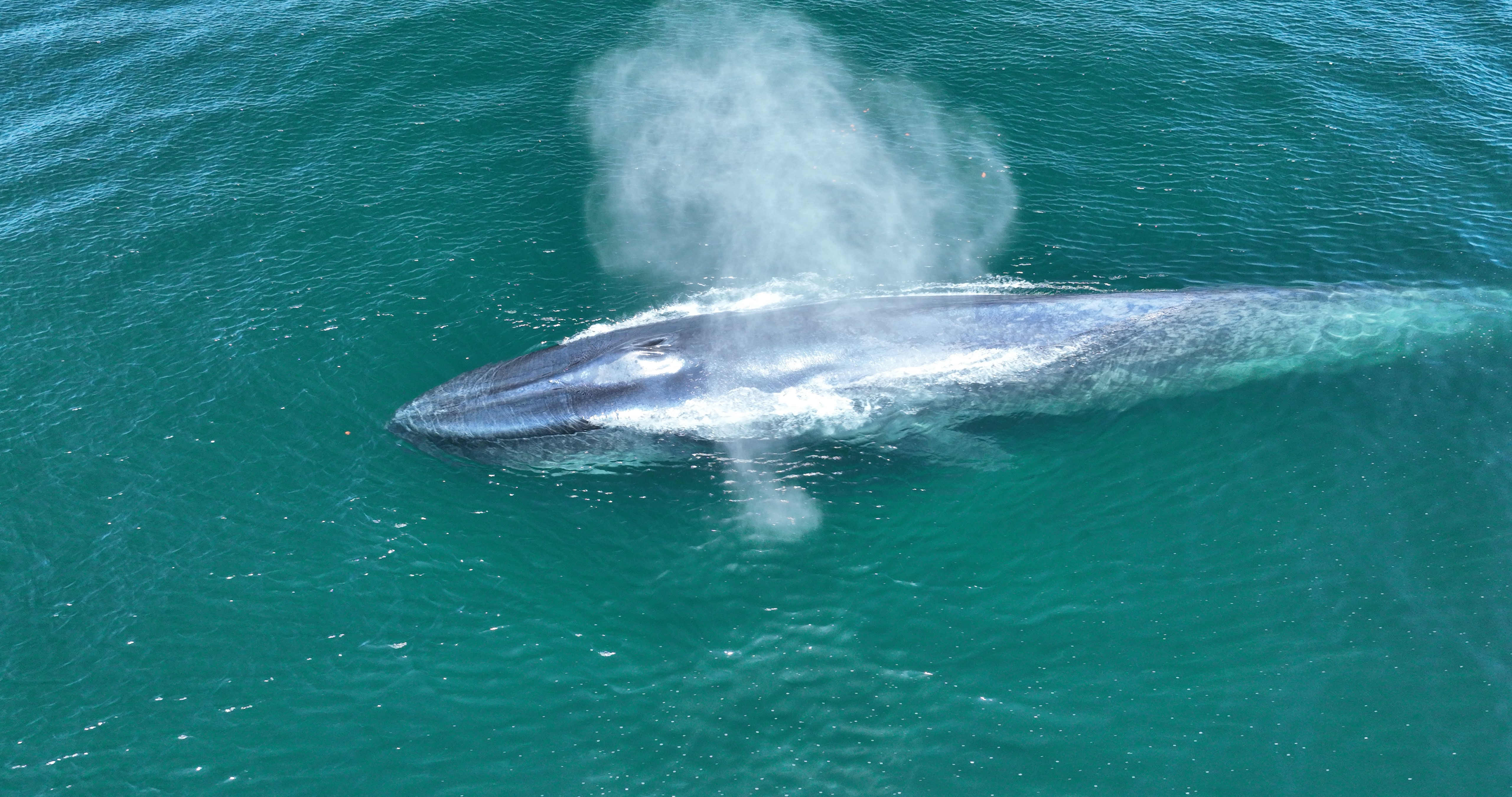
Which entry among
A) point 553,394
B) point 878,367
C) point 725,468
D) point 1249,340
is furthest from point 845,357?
point 1249,340

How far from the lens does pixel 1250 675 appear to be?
34.4 m

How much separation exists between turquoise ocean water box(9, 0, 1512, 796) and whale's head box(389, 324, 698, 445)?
6.82 ft

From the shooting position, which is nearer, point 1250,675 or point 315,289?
point 1250,675

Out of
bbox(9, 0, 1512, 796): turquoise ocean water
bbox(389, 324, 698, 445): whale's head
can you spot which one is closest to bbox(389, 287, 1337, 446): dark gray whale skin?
bbox(389, 324, 698, 445): whale's head

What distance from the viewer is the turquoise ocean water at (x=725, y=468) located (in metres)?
33.7

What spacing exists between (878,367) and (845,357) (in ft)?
5.88

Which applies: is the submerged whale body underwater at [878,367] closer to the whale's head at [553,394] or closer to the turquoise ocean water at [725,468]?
the whale's head at [553,394]

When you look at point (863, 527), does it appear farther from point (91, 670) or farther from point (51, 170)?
point (51, 170)

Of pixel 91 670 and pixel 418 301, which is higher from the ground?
pixel 418 301

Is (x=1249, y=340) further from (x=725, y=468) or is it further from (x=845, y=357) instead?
(x=725, y=468)

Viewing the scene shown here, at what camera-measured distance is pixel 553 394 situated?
45.5 meters

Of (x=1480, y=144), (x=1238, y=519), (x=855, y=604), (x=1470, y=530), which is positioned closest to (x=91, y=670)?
(x=855, y=604)

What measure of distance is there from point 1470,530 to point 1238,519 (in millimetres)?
9713

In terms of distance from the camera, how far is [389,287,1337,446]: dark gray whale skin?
149ft
